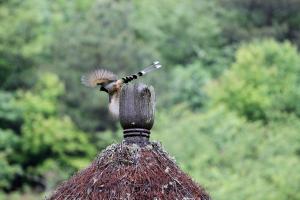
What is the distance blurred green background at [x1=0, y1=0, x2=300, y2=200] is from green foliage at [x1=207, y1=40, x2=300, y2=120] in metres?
0.05

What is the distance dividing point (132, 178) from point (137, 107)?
1.28 feet

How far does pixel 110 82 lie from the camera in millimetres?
4035

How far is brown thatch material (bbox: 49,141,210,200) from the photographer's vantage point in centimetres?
356

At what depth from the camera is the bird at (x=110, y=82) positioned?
399 centimetres

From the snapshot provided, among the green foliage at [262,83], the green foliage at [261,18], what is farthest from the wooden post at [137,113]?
the green foliage at [261,18]

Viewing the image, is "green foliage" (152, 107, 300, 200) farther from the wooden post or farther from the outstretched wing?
the wooden post

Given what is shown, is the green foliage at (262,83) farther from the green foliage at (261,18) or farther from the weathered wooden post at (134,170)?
the weathered wooden post at (134,170)

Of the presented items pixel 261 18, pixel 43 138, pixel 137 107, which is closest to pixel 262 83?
pixel 261 18

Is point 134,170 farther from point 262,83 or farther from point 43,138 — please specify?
point 262,83

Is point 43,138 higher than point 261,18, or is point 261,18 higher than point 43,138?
point 261,18

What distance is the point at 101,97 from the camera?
106 ft

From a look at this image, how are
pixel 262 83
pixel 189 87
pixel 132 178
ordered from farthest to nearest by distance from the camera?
pixel 189 87 → pixel 262 83 → pixel 132 178

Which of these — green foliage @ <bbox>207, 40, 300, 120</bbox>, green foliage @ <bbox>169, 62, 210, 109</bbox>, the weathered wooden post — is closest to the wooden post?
the weathered wooden post

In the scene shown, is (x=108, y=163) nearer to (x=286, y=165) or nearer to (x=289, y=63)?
(x=286, y=165)
